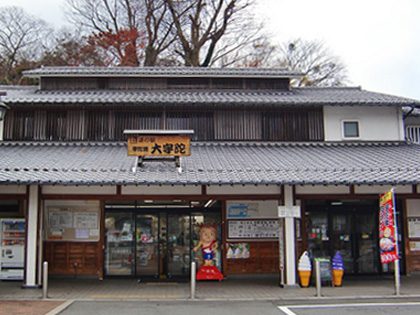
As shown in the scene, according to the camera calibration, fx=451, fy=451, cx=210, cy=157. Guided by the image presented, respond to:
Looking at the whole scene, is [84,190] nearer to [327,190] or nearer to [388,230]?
[327,190]

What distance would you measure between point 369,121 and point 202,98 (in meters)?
6.11

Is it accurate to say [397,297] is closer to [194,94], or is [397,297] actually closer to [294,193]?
[294,193]

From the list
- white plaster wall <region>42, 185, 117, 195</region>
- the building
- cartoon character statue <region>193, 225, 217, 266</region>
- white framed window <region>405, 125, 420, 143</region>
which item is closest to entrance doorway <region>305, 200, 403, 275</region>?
the building

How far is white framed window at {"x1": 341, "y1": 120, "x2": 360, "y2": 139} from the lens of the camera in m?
16.2

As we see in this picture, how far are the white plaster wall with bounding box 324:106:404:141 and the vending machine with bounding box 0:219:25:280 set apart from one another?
1073 centimetres

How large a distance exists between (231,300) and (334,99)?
28.8 ft

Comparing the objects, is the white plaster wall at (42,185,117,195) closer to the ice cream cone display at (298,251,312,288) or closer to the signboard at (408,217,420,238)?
the ice cream cone display at (298,251,312,288)

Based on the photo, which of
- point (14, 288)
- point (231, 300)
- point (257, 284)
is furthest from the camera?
point (257, 284)

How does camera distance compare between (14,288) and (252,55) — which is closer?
(14,288)

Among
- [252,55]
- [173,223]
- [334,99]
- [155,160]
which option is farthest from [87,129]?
[252,55]

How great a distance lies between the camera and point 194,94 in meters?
17.1

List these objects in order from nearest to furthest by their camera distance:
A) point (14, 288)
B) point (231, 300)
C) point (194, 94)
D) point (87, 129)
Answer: point (231, 300) → point (14, 288) → point (87, 129) → point (194, 94)

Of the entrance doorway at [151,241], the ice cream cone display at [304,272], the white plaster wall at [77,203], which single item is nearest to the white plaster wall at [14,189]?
the white plaster wall at [77,203]

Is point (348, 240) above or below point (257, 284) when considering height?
above
